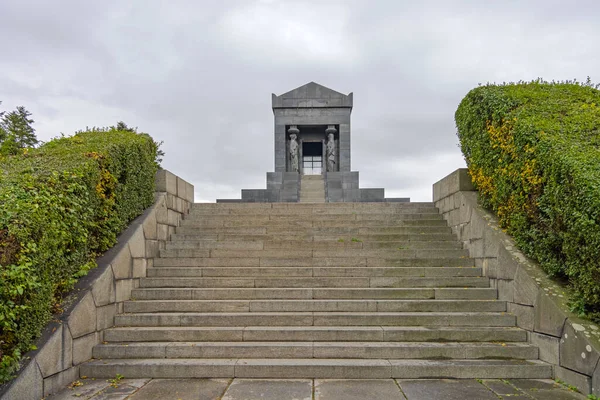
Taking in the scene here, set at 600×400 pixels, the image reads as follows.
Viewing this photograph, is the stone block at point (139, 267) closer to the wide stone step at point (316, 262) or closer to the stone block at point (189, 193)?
the wide stone step at point (316, 262)

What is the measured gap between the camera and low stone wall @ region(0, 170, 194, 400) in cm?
385

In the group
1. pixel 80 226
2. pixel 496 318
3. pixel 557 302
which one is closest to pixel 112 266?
pixel 80 226

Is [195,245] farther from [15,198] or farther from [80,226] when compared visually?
[15,198]

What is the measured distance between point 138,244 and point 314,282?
2.94 meters

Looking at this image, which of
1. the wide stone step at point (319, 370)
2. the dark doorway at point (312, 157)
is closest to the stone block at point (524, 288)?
the wide stone step at point (319, 370)

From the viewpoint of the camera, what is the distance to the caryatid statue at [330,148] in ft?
73.5

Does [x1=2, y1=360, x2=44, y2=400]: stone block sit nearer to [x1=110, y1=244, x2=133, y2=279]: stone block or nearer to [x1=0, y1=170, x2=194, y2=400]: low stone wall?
[x1=0, y1=170, x2=194, y2=400]: low stone wall

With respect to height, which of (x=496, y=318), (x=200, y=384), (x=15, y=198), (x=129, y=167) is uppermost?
(x=129, y=167)

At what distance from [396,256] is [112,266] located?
466 cm

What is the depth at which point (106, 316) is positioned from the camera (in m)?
5.21

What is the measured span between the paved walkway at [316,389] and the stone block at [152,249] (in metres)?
2.55

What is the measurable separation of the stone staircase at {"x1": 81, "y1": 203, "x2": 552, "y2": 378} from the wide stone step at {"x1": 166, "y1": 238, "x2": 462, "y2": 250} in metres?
0.02

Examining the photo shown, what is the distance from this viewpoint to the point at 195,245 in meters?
7.53

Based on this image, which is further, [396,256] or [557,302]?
[396,256]
